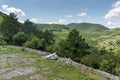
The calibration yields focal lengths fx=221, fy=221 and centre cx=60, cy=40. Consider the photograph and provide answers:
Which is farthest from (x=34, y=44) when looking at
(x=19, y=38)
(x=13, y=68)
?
(x=13, y=68)

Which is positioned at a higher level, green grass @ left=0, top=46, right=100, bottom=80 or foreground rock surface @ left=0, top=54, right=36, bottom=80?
green grass @ left=0, top=46, right=100, bottom=80

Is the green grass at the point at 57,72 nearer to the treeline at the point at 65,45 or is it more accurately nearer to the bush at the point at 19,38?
the treeline at the point at 65,45

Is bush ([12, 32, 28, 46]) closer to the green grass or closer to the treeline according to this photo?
the treeline

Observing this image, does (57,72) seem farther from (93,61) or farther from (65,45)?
(65,45)

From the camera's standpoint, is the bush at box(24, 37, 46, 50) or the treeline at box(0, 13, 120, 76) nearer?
the treeline at box(0, 13, 120, 76)

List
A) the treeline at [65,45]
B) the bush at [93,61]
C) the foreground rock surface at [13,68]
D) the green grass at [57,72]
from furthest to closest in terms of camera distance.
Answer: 1. the treeline at [65,45]
2. the bush at [93,61]
3. the foreground rock surface at [13,68]
4. the green grass at [57,72]

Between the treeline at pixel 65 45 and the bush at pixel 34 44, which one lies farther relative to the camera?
the bush at pixel 34 44

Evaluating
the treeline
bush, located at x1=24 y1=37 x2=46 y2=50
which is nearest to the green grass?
the treeline

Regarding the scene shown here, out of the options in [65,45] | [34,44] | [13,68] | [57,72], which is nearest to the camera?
[57,72]

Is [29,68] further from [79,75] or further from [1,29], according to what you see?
[1,29]

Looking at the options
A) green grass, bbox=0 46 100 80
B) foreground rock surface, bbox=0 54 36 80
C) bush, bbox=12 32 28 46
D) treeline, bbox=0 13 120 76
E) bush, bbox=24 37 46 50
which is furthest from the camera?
bush, bbox=12 32 28 46

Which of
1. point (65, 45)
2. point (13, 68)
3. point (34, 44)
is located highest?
point (13, 68)

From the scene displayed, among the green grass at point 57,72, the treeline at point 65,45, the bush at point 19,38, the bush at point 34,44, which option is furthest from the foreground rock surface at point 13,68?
the bush at point 19,38

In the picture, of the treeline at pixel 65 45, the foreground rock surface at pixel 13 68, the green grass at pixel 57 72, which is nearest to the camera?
the green grass at pixel 57 72
